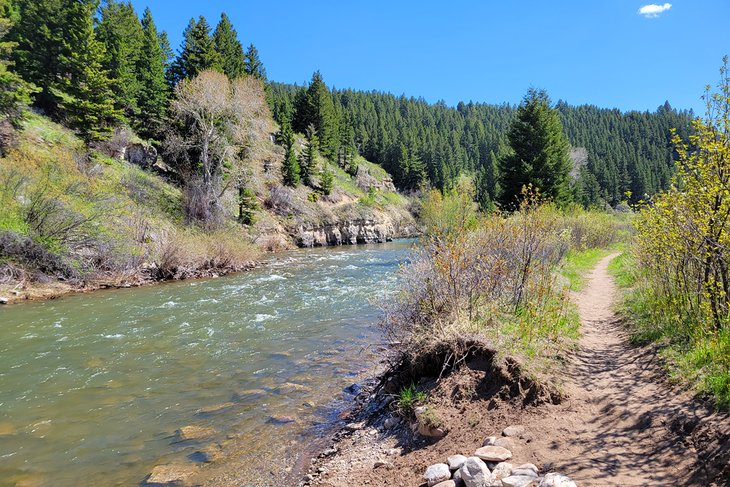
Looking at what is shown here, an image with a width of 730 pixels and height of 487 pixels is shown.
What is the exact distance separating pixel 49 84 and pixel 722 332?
40.1 m

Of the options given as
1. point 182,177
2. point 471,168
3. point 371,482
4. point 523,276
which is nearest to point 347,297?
point 523,276

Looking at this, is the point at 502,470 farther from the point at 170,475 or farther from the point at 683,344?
the point at 683,344

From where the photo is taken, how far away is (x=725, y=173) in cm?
602

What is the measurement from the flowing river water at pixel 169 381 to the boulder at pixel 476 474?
2.57 m

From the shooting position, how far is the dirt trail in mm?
4031

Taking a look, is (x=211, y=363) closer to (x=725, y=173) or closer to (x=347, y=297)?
(x=347, y=297)

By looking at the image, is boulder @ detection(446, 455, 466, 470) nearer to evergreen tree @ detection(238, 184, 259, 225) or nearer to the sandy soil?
the sandy soil

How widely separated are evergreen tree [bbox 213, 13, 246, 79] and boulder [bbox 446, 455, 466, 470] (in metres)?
56.2

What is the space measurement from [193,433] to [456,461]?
434cm

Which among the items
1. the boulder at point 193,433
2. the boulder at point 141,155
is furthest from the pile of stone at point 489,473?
the boulder at point 141,155

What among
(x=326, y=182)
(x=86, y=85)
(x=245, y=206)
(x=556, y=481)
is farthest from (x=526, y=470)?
(x=326, y=182)

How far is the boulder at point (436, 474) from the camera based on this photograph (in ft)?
14.4

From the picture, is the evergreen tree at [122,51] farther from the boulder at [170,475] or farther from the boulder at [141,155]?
the boulder at [170,475]

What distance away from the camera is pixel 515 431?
4.98m
